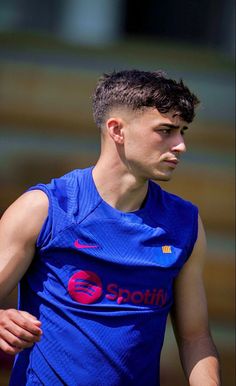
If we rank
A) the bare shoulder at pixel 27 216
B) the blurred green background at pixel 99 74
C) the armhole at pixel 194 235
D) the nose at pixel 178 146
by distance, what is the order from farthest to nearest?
the blurred green background at pixel 99 74 → the armhole at pixel 194 235 → the nose at pixel 178 146 → the bare shoulder at pixel 27 216

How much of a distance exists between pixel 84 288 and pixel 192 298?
43cm

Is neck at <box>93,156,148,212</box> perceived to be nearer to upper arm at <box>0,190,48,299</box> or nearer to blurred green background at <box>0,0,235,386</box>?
upper arm at <box>0,190,48,299</box>

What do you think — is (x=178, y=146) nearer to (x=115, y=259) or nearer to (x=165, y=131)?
(x=165, y=131)

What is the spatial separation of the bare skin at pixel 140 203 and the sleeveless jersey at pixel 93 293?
60 millimetres

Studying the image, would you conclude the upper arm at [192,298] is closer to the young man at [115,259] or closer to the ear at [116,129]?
the young man at [115,259]

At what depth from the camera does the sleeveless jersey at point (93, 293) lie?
351cm

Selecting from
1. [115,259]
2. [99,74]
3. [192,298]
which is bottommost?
[192,298]

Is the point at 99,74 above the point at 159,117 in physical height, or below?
below

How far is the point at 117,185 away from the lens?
364 centimetres

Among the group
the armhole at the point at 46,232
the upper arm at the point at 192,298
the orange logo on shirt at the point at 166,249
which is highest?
the armhole at the point at 46,232

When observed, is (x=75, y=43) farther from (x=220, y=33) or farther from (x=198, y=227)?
(x=198, y=227)

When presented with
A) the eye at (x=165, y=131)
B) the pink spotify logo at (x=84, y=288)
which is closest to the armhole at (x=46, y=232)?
the pink spotify logo at (x=84, y=288)

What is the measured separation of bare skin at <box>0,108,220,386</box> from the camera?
3.46 meters

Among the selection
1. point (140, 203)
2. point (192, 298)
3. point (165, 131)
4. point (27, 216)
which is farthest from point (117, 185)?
point (192, 298)
